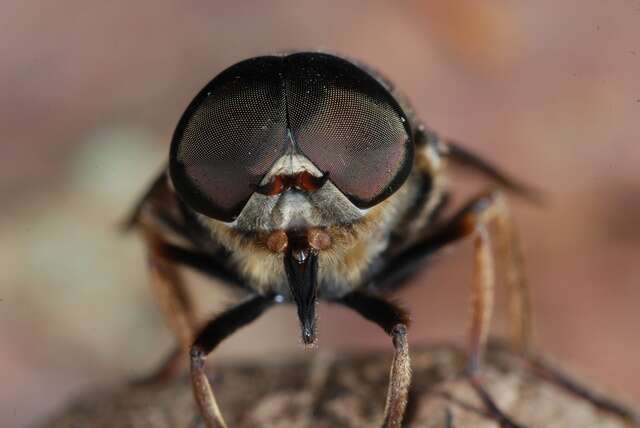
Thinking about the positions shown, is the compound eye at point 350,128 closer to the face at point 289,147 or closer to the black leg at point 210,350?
the face at point 289,147

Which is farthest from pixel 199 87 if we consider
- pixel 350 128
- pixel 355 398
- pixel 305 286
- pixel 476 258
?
pixel 350 128

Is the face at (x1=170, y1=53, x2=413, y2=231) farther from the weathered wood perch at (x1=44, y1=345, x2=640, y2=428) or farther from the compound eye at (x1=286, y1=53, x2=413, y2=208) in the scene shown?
the weathered wood perch at (x1=44, y1=345, x2=640, y2=428)

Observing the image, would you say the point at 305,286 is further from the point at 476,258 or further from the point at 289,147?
the point at 476,258

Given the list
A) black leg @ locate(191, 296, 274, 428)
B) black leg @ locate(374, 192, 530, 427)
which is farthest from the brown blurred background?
black leg @ locate(191, 296, 274, 428)

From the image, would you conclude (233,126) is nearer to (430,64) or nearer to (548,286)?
(548,286)

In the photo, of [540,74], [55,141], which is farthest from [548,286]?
[55,141]

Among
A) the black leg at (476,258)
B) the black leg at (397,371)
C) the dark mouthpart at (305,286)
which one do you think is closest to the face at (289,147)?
the dark mouthpart at (305,286)
